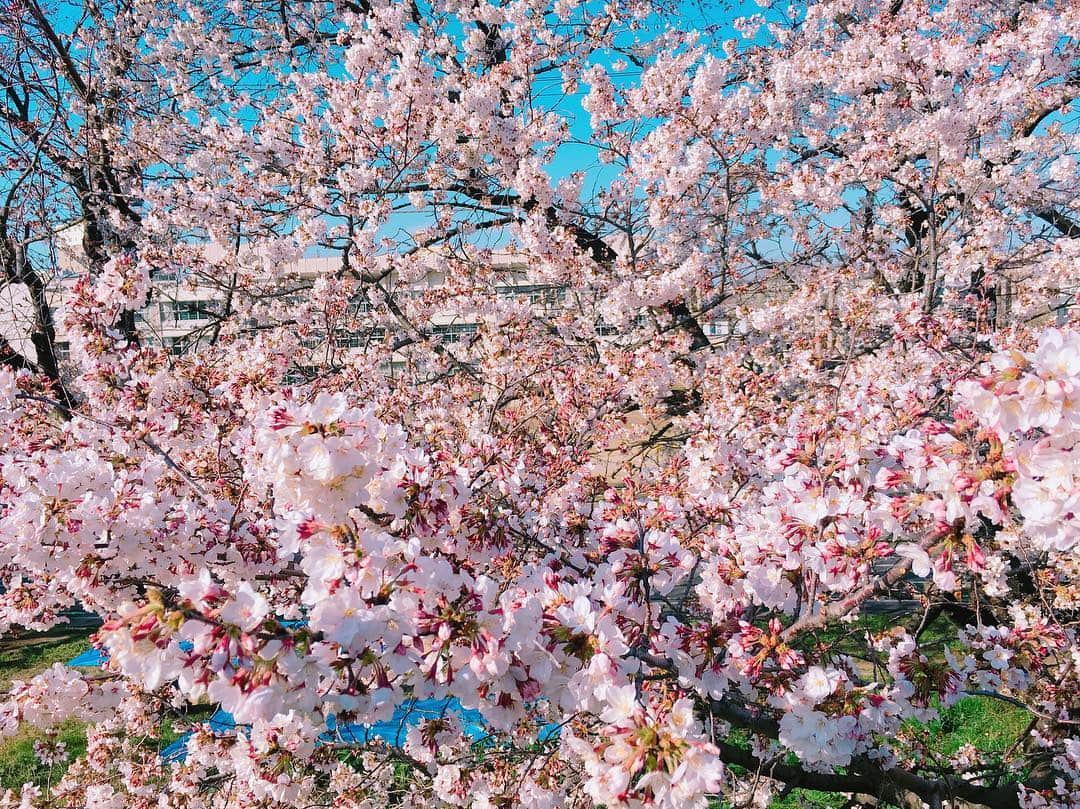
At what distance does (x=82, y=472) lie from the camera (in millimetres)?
2314

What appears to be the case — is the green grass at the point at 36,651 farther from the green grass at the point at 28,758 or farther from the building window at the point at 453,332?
the building window at the point at 453,332

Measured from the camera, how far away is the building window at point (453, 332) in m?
7.25

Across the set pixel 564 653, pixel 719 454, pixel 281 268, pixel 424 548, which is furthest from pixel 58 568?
pixel 281 268

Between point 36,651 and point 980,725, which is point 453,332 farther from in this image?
point 36,651

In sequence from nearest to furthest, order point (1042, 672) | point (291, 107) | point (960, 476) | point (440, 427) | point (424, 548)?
point (960, 476), point (424, 548), point (1042, 672), point (440, 427), point (291, 107)

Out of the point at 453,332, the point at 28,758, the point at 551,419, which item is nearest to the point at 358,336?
the point at 453,332

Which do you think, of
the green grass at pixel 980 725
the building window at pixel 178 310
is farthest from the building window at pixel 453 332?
the green grass at pixel 980 725

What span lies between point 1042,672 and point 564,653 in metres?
2.68

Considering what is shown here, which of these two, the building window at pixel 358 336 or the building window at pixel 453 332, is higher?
the building window at pixel 453 332

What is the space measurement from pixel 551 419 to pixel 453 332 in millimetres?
2824

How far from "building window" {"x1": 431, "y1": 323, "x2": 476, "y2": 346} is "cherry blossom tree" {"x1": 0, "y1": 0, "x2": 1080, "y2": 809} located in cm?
25

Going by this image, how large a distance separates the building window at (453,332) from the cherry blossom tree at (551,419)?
9.7 inches

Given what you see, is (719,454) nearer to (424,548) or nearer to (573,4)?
(424,548)

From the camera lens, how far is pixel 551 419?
17.7 feet
